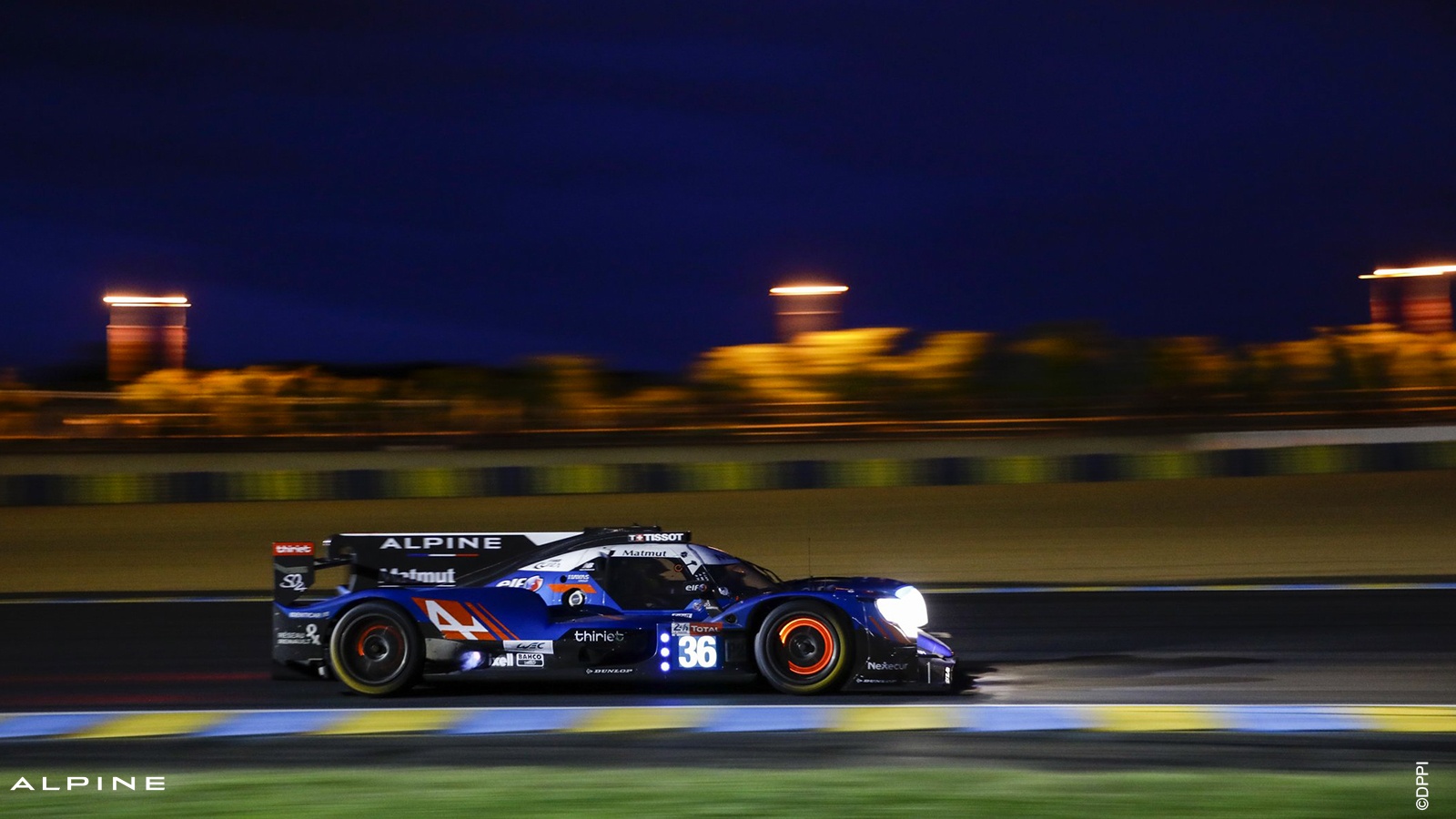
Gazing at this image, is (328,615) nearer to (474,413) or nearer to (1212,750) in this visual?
(1212,750)

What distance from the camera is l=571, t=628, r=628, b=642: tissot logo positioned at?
25.7 ft

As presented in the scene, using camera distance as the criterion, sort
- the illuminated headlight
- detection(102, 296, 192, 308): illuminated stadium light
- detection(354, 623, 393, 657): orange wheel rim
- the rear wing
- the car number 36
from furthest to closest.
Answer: detection(102, 296, 192, 308): illuminated stadium light → the rear wing → detection(354, 623, 393, 657): orange wheel rim → the car number 36 → the illuminated headlight

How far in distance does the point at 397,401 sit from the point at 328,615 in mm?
23167

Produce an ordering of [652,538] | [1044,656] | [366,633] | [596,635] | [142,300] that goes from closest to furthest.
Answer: [596,635]
[652,538]
[366,633]
[1044,656]
[142,300]

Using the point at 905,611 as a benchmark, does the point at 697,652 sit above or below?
below

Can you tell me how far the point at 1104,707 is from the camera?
24.3ft

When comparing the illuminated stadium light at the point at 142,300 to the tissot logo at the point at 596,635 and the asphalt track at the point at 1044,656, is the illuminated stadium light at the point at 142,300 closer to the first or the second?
the asphalt track at the point at 1044,656

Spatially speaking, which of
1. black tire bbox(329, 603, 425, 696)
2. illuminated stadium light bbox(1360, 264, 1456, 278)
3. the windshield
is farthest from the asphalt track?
illuminated stadium light bbox(1360, 264, 1456, 278)

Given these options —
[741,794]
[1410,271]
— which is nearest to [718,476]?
[741,794]

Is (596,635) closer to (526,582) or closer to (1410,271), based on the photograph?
(526,582)

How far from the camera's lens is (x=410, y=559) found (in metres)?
8.39

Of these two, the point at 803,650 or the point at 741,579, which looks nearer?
the point at 803,650

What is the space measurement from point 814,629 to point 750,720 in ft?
2.54

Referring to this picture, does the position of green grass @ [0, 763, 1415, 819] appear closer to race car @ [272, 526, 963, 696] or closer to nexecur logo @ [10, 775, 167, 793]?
nexecur logo @ [10, 775, 167, 793]
